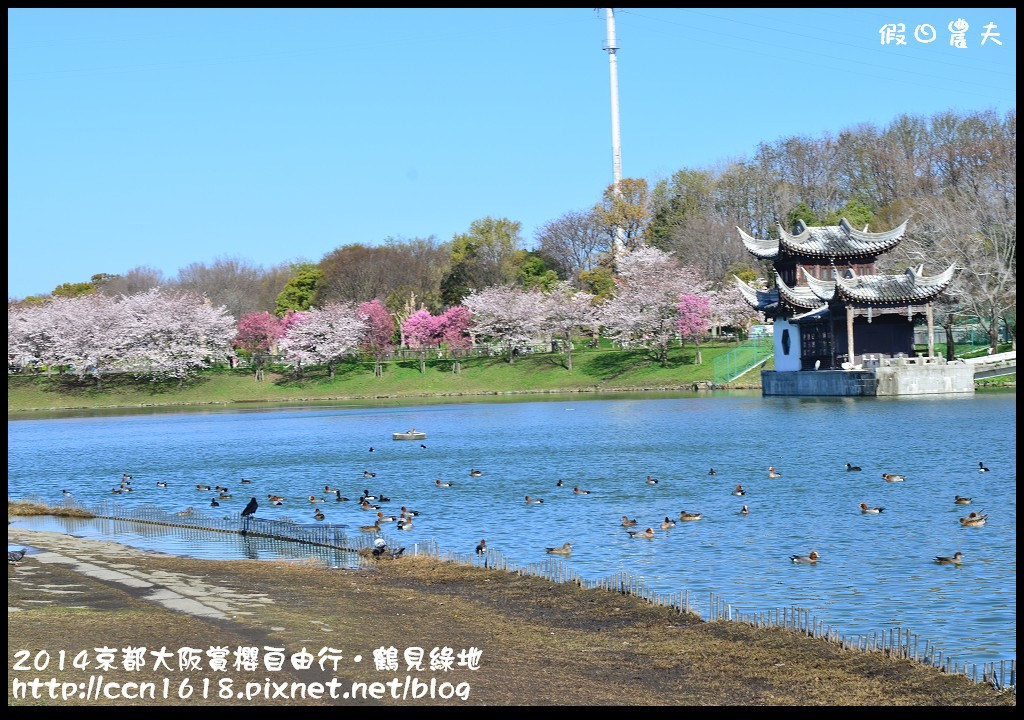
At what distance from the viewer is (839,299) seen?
79.6m

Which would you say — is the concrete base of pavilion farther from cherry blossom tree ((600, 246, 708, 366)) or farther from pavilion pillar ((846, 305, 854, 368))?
cherry blossom tree ((600, 246, 708, 366))

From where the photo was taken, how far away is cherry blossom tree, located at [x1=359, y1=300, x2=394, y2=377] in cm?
11531

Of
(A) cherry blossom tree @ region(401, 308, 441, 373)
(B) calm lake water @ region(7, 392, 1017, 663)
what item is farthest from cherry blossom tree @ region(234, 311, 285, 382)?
(B) calm lake water @ region(7, 392, 1017, 663)

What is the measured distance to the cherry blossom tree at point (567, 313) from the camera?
365 feet

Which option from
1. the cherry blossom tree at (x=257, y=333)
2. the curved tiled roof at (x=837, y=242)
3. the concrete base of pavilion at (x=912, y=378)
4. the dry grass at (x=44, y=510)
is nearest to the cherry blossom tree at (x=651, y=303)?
the curved tiled roof at (x=837, y=242)

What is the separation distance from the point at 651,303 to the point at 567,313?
1007cm

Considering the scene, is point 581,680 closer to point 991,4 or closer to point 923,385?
point 991,4

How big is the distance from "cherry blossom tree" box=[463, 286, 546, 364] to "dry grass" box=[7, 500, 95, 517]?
77.5m

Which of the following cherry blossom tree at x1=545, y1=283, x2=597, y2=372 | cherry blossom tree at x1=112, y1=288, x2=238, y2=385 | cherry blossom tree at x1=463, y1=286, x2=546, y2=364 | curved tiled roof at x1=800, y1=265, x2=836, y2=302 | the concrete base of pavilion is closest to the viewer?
the concrete base of pavilion

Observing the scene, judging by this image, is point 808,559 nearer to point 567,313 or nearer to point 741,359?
point 741,359

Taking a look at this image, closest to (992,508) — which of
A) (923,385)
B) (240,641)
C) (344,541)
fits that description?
(344,541)

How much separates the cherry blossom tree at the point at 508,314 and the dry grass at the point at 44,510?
7747 centimetres

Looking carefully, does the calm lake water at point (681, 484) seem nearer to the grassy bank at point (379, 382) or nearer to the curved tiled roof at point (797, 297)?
the curved tiled roof at point (797, 297)

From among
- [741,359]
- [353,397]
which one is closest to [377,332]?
[353,397]
